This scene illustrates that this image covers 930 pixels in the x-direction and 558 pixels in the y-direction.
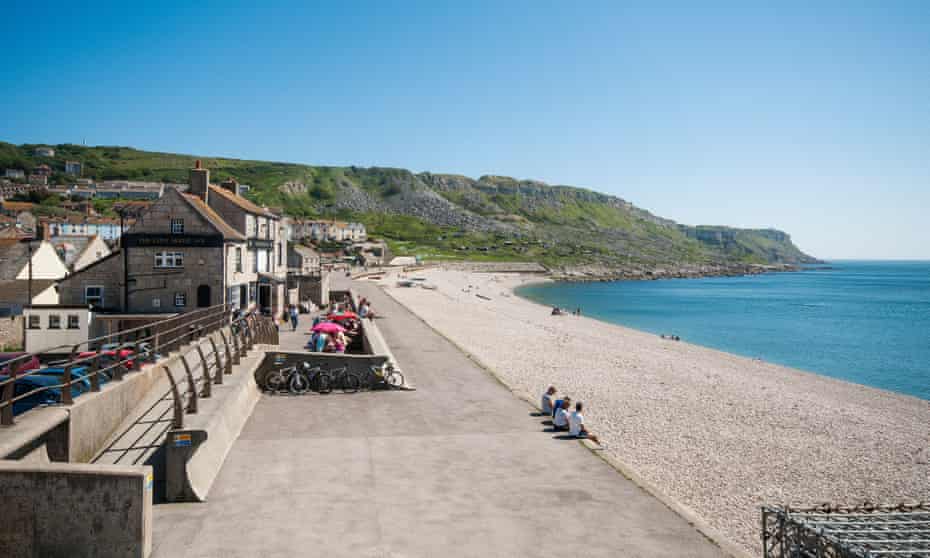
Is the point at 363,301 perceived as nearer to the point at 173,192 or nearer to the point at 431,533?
the point at 173,192

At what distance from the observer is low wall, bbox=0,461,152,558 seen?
7250mm

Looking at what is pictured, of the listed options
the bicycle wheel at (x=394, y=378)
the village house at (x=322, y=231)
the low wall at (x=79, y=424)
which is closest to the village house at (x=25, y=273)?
the bicycle wheel at (x=394, y=378)

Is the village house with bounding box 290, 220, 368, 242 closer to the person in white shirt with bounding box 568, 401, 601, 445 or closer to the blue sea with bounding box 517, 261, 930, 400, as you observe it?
the blue sea with bounding box 517, 261, 930, 400

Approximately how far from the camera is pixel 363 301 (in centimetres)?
3916

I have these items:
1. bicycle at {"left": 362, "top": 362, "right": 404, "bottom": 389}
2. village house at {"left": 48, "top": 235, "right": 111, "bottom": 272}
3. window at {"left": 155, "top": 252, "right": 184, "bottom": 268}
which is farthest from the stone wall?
bicycle at {"left": 362, "top": 362, "right": 404, "bottom": 389}

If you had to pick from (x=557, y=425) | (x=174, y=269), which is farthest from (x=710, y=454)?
(x=174, y=269)

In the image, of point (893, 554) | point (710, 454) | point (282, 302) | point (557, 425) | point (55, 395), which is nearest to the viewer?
point (893, 554)

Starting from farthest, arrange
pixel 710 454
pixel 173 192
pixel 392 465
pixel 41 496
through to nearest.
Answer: pixel 173 192
pixel 710 454
pixel 392 465
pixel 41 496

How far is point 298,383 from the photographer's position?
17.8 meters

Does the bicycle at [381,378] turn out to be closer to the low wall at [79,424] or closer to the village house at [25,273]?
the low wall at [79,424]

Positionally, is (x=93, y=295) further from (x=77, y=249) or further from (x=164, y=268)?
(x=77, y=249)

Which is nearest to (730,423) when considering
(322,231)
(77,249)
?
(77,249)

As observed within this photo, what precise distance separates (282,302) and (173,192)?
10903 mm

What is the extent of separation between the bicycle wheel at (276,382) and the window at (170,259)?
12883 mm
